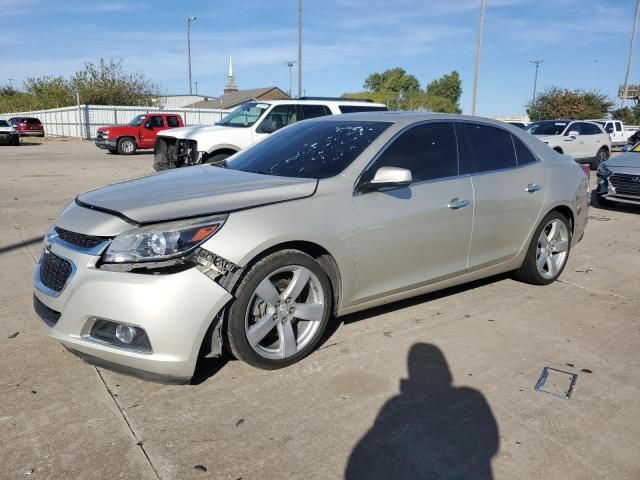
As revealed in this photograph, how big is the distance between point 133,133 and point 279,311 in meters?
22.8

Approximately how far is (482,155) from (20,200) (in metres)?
8.70

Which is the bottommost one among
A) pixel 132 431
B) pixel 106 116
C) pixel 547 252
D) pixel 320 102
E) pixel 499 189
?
pixel 132 431

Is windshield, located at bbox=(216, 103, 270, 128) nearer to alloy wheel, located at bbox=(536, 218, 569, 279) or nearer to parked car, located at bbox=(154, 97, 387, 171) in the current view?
parked car, located at bbox=(154, 97, 387, 171)

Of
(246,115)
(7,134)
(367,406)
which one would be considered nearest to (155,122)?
(7,134)

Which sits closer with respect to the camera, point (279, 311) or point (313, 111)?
point (279, 311)

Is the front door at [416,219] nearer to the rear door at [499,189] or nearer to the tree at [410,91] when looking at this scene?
the rear door at [499,189]

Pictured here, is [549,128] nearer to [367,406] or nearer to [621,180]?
[621,180]

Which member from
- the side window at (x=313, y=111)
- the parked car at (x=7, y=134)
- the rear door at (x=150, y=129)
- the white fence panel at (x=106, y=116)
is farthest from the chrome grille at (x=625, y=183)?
the white fence panel at (x=106, y=116)

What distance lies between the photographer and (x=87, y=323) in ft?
9.49

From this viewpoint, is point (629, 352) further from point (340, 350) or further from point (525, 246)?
point (340, 350)

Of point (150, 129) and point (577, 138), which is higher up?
point (577, 138)

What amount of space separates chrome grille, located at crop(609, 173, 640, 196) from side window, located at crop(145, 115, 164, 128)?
20.0 metres

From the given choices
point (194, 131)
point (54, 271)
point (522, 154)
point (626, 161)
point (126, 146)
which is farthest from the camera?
point (126, 146)

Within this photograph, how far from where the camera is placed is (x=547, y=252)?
514cm
